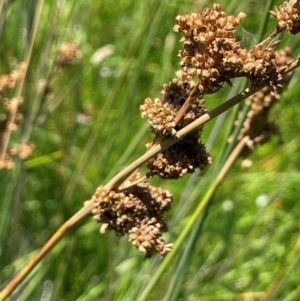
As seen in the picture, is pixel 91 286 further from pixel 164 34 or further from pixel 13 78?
pixel 164 34

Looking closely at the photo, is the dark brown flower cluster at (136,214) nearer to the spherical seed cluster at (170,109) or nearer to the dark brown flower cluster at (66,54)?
the spherical seed cluster at (170,109)

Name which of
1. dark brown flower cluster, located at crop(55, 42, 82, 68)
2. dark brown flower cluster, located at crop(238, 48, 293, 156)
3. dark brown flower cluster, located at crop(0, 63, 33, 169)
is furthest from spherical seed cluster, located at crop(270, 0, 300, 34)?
dark brown flower cluster, located at crop(55, 42, 82, 68)

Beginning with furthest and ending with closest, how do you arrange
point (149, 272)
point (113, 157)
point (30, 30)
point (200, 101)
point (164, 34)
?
point (164, 34) → point (113, 157) → point (149, 272) → point (30, 30) → point (200, 101)

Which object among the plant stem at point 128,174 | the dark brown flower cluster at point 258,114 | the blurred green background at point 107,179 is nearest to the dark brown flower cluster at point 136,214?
the plant stem at point 128,174

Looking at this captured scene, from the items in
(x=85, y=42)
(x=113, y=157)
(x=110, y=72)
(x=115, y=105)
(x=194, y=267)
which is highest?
(x=85, y=42)

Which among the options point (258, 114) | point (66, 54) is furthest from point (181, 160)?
point (66, 54)

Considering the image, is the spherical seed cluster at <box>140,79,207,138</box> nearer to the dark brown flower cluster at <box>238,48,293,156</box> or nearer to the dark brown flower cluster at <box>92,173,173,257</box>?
the dark brown flower cluster at <box>92,173,173,257</box>

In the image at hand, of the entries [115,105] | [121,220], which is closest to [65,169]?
[115,105]

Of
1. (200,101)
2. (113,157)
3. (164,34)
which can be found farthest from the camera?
(164,34)
